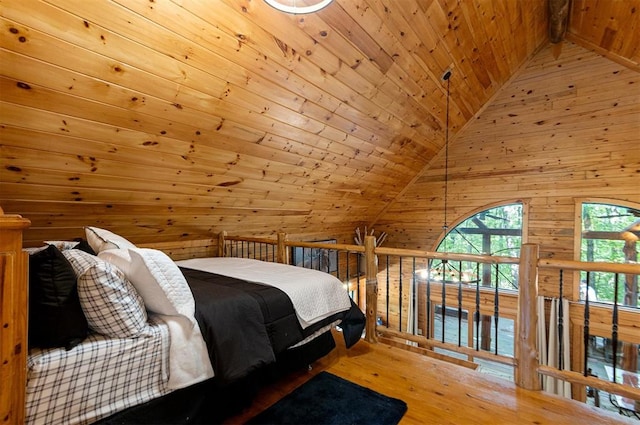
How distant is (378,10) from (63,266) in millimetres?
2435

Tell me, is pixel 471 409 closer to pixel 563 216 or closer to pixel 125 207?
pixel 125 207

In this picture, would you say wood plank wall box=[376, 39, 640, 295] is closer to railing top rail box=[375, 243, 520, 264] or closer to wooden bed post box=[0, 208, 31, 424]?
railing top rail box=[375, 243, 520, 264]

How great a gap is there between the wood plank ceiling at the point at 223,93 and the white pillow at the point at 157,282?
1.09m

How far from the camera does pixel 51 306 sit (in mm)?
1206

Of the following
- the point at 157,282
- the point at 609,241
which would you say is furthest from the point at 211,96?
the point at 609,241

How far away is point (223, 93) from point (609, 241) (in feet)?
17.3

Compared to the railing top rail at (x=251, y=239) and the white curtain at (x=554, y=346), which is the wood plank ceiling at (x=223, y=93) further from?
the white curtain at (x=554, y=346)

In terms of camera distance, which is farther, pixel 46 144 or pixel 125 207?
pixel 125 207

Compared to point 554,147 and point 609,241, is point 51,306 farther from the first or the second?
point 609,241

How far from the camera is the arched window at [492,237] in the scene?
5.03 meters

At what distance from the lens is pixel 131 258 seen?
1.49 metres

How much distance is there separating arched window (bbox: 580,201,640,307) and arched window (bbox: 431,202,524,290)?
81 cm

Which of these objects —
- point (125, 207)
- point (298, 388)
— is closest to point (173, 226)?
point (125, 207)

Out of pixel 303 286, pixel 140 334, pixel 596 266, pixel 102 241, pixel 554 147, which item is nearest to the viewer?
pixel 140 334
